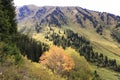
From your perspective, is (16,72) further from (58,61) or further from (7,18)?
(58,61)

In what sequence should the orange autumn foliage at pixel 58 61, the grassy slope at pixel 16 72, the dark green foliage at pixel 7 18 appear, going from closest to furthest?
1. the grassy slope at pixel 16 72
2. the dark green foliage at pixel 7 18
3. the orange autumn foliage at pixel 58 61

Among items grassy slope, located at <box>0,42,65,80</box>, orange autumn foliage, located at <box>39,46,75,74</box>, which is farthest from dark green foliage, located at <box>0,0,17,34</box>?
orange autumn foliage, located at <box>39,46,75,74</box>

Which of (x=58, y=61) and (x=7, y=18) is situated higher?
(x=7, y=18)

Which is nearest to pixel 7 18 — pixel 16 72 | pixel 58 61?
pixel 16 72

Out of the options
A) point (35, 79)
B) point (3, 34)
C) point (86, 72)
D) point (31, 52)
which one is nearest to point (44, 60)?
point (86, 72)

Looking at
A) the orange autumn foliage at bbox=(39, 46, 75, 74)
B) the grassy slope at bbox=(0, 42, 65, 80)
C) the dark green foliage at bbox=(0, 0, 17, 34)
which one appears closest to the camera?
the grassy slope at bbox=(0, 42, 65, 80)

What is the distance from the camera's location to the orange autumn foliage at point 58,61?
306 feet

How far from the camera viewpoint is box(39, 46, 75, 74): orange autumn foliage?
9332 centimetres

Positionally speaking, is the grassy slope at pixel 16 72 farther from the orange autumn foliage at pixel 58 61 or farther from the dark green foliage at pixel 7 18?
the orange autumn foliage at pixel 58 61

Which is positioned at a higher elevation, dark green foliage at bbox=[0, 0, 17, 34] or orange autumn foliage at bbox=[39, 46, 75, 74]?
dark green foliage at bbox=[0, 0, 17, 34]

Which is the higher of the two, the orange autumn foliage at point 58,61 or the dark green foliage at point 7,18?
the dark green foliage at point 7,18

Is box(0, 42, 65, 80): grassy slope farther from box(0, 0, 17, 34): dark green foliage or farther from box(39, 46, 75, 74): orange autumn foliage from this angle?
box(39, 46, 75, 74): orange autumn foliage

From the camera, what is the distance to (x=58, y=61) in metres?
97.8

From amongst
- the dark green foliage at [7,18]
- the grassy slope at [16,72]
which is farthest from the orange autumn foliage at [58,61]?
the grassy slope at [16,72]
